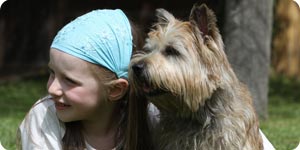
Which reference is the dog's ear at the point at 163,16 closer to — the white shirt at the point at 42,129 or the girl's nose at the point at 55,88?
the girl's nose at the point at 55,88

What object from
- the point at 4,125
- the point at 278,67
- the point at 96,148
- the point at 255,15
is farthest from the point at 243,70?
the point at 278,67

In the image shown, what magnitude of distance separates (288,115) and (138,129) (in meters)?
6.48

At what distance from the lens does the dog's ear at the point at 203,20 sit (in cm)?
505

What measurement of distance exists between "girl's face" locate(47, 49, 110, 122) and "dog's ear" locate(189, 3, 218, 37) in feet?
2.81

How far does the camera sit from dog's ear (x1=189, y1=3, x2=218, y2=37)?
505cm

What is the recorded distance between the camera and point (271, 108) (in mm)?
12742

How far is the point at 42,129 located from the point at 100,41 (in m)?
0.80

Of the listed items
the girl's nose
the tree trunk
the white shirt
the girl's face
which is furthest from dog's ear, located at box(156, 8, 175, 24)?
the tree trunk

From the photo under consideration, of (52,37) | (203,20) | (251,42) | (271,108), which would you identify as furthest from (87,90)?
(52,37)

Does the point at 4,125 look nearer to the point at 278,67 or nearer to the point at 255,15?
the point at 255,15

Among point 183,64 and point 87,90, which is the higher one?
point 183,64

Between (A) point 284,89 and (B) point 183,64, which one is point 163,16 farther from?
(A) point 284,89

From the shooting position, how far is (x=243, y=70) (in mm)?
10648

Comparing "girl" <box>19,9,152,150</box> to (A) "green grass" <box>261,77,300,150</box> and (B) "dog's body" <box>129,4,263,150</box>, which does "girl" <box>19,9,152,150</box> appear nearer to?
(B) "dog's body" <box>129,4,263,150</box>
